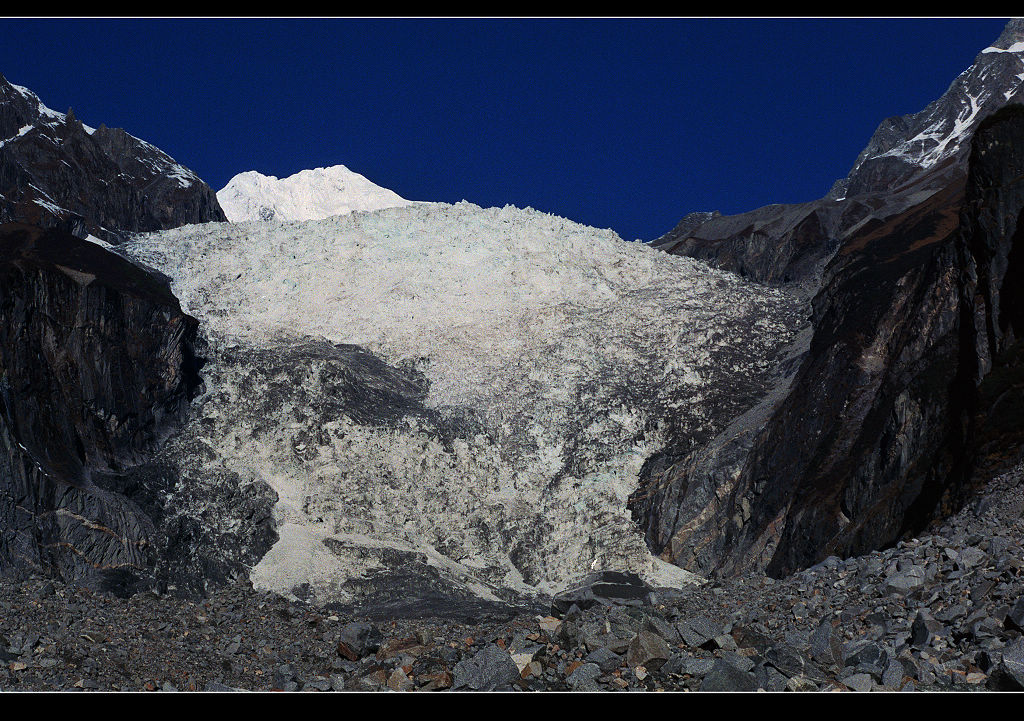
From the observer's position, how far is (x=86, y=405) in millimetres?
44156

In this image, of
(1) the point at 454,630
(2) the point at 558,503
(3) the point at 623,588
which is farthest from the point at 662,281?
(1) the point at 454,630

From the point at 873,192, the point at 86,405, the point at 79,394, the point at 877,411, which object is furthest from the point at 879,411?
the point at 873,192

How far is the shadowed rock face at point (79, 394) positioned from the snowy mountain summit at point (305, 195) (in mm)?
107798

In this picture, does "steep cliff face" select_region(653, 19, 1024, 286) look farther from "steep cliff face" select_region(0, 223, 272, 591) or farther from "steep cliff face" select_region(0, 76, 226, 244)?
"steep cliff face" select_region(0, 76, 226, 244)

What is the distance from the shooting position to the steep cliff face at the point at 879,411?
25.3 metres

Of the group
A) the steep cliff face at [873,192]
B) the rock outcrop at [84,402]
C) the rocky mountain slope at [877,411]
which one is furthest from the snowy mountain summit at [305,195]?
the rocky mountain slope at [877,411]

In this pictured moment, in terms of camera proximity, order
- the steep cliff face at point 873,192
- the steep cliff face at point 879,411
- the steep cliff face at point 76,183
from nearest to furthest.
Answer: the steep cliff face at point 879,411 < the steep cliff face at point 76,183 < the steep cliff face at point 873,192

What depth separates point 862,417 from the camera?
36.6 meters

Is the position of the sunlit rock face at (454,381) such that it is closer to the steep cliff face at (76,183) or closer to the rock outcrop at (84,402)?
the rock outcrop at (84,402)

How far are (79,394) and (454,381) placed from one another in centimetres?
1771

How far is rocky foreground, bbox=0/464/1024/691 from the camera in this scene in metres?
13.0

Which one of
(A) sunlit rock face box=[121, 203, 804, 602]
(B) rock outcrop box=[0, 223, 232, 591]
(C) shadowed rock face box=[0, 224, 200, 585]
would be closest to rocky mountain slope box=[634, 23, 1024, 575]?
(A) sunlit rock face box=[121, 203, 804, 602]

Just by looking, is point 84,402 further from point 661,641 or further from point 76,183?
point 661,641

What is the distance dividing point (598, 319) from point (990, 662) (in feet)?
144
